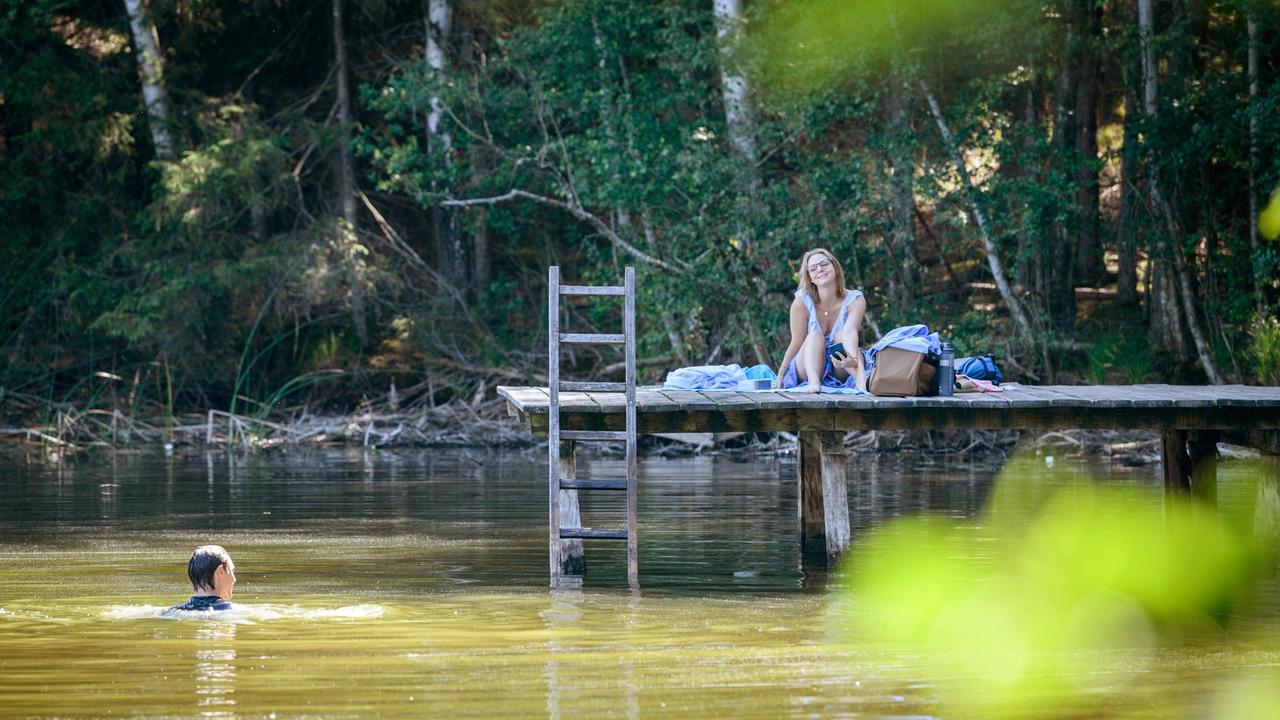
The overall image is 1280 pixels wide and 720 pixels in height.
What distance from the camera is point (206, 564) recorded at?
32.7 ft

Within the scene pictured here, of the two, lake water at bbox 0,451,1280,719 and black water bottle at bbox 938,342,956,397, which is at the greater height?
black water bottle at bbox 938,342,956,397

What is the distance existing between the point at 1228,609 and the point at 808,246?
44.1ft

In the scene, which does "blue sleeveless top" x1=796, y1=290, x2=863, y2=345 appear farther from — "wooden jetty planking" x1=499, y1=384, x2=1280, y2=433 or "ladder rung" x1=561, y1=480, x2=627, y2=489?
"ladder rung" x1=561, y1=480, x2=627, y2=489

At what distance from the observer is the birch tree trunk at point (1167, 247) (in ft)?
75.2

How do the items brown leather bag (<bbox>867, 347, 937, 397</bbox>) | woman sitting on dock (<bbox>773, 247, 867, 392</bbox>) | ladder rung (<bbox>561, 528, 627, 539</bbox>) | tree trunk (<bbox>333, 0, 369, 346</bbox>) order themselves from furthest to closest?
tree trunk (<bbox>333, 0, 369, 346</bbox>) → woman sitting on dock (<bbox>773, 247, 867, 392</bbox>) → brown leather bag (<bbox>867, 347, 937, 397</bbox>) → ladder rung (<bbox>561, 528, 627, 539</bbox>)

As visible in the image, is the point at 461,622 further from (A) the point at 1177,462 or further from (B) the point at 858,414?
(A) the point at 1177,462

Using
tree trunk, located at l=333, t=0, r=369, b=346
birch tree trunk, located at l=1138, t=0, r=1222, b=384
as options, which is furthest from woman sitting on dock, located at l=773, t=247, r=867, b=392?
tree trunk, located at l=333, t=0, r=369, b=346

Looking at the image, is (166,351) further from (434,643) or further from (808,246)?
(434,643)

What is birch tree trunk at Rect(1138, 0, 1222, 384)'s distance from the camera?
2292cm

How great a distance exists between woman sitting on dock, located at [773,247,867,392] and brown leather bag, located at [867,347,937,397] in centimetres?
61

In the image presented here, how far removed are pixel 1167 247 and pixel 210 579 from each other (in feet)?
54.0

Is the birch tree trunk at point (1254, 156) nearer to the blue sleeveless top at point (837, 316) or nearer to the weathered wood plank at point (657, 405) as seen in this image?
the blue sleeveless top at point (837, 316)

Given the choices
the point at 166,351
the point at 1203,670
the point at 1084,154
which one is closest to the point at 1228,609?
the point at 1203,670

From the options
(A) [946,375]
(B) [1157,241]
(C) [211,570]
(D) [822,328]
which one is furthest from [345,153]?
(C) [211,570]
